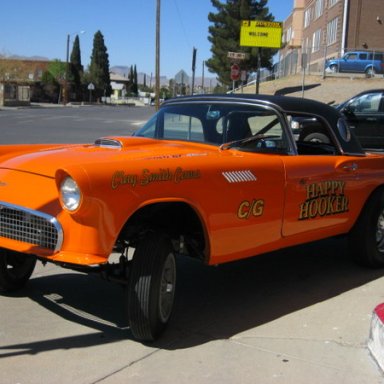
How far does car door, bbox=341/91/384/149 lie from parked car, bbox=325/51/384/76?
27762mm

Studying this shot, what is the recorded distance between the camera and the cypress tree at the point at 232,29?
59.2 meters

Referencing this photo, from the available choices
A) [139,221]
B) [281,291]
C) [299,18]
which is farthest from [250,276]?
[299,18]

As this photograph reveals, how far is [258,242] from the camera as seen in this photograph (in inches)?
170

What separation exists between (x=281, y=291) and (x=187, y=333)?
129cm

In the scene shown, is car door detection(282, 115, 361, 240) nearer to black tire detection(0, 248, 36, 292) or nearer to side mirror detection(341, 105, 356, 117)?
black tire detection(0, 248, 36, 292)

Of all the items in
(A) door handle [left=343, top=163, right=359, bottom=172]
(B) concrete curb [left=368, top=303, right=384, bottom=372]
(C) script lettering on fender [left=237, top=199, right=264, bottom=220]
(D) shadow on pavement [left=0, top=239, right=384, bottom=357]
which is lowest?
(D) shadow on pavement [left=0, top=239, right=384, bottom=357]

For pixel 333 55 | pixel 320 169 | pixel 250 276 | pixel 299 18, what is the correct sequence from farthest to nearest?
pixel 299 18
pixel 333 55
pixel 250 276
pixel 320 169

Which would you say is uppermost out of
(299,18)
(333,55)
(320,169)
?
(299,18)

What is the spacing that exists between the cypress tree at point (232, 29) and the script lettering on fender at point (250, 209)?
5555 centimetres

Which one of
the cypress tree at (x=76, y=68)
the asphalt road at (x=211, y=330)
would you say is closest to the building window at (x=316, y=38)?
the cypress tree at (x=76, y=68)

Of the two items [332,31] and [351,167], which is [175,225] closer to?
[351,167]

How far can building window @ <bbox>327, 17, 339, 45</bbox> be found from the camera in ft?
167

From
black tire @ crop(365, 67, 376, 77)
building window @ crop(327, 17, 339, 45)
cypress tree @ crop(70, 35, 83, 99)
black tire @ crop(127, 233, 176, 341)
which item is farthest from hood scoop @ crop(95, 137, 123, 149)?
cypress tree @ crop(70, 35, 83, 99)

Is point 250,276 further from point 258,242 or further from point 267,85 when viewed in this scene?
point 267,85
